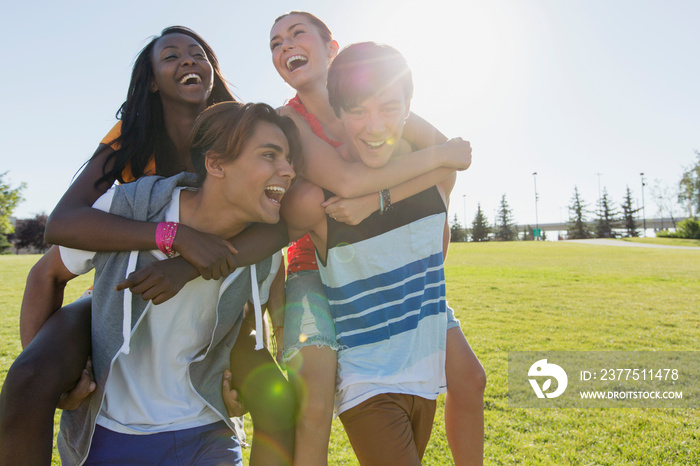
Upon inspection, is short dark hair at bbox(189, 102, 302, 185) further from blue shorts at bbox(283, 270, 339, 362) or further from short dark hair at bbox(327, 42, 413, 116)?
blue shorts at bbox(283, 270, 339, 362)

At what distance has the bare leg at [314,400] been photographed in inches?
86.4

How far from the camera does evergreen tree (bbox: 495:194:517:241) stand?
81.8 m

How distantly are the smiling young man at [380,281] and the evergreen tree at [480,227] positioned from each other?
77.0 metres

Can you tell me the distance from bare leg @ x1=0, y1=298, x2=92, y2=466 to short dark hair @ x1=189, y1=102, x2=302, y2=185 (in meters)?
1.02

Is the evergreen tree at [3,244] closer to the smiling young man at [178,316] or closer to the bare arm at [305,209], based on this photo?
the smiling young man at [178,316]

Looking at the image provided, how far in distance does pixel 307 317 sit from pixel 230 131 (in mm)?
1008

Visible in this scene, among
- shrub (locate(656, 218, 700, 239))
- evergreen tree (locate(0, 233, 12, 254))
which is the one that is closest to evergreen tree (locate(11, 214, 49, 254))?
evergreen tree (locate(0, 233, 12, 254))

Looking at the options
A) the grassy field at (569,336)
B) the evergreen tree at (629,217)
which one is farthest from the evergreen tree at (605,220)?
the grassy field at (569,336)

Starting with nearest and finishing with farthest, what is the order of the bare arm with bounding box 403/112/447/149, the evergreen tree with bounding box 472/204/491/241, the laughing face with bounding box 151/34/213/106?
the bare arm with bounding box 403/112/447/149 → the laughing face with bounding box 151/34/213/106 → the evergreen tree with bounding box 472/204/491/241

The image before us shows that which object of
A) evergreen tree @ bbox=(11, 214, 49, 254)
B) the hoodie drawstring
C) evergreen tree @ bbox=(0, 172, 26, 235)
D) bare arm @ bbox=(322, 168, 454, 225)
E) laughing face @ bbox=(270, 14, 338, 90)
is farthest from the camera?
evergreen tree @ bbox=(11, 214, 49, 254)

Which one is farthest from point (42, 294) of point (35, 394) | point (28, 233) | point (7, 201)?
point (28, 233)

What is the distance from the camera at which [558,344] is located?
8.04 m

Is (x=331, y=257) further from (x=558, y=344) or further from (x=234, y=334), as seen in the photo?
(x=558, y=344)

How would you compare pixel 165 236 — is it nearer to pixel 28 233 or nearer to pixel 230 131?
pixel 230 131
